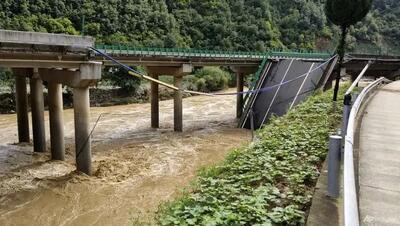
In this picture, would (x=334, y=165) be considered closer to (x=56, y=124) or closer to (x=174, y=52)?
(x=56, y=124)

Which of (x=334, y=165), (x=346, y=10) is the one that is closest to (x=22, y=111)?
(x=346, y=10)

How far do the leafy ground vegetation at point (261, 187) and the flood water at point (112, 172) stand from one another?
156 cm

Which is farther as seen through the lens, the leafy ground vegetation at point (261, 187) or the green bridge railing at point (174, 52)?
the green bridge railing at point (174, 52)

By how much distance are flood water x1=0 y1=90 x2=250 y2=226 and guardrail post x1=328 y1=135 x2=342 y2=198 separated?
3.50 metres

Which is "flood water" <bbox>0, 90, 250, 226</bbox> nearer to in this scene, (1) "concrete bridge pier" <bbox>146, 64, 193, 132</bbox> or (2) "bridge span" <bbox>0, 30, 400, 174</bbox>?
(1) "concrete bridge pier" <bbox>146, 64, 193, 132</bbox>

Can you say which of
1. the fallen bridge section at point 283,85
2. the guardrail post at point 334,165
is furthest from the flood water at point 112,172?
the guardrail post at point 334,165

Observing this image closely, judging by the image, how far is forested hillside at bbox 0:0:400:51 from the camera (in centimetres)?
5259

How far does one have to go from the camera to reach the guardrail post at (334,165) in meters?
4.21

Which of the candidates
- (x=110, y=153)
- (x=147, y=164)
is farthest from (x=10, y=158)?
(x=147, y=164)

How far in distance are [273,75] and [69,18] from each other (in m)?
36.9

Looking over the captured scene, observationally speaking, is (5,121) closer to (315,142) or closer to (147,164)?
(147,164)

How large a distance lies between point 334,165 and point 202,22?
7120 centimetres

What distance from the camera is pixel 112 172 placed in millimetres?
16938

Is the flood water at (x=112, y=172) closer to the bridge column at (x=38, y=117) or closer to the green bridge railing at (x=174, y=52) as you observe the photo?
the bridge column at (x=38, y=117)
